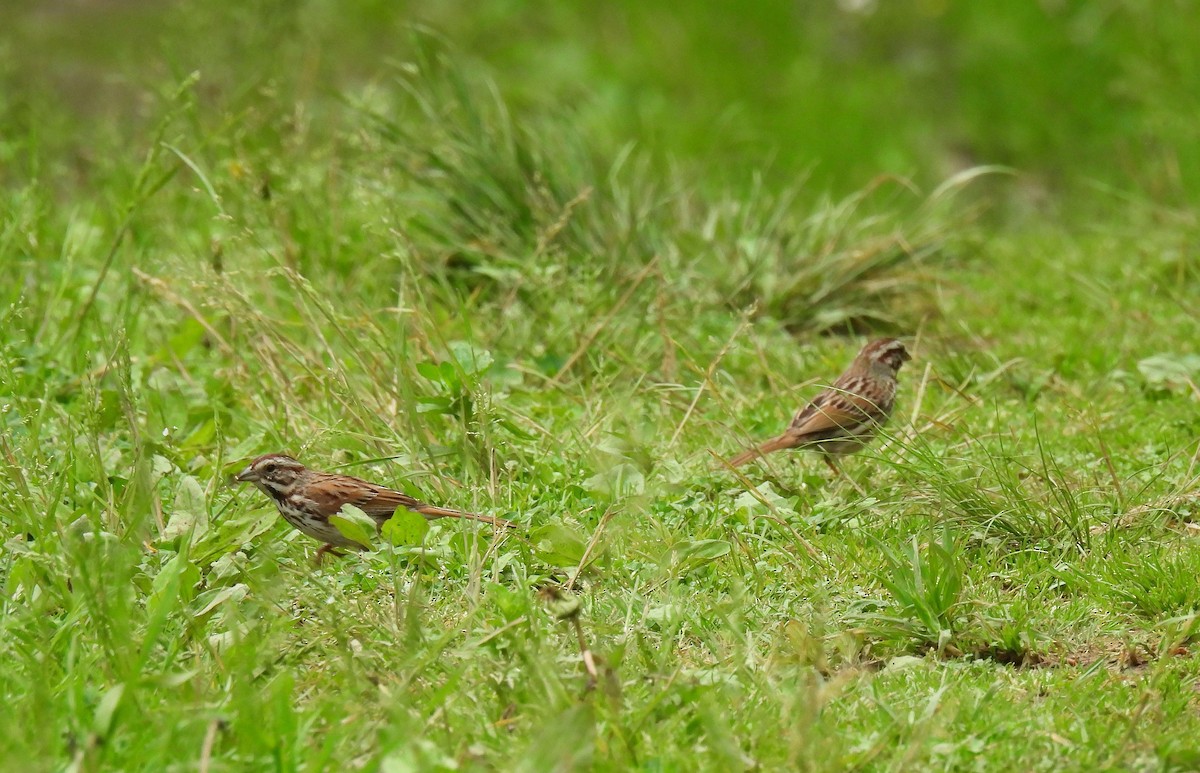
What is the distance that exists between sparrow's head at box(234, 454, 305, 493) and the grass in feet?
0.36

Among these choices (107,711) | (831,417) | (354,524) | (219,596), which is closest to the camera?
(107,711)

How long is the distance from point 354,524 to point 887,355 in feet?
7.86

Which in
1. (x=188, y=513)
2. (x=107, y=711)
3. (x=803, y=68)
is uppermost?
(x=107, y=711)

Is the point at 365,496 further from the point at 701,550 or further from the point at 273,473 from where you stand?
the point at 701,550

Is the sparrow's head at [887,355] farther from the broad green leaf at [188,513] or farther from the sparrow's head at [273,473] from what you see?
the broad green leaf at [188,513]

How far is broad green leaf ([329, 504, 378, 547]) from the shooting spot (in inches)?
174

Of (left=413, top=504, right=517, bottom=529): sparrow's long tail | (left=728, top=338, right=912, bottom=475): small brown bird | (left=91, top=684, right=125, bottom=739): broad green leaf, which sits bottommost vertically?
(left=413, top=504, right=517, bottom=529): sparrow's long tail

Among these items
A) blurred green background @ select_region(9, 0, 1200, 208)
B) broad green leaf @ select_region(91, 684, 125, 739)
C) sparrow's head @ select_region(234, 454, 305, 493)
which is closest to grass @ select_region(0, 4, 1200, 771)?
broad green leaf @ select_region(91, 684, 125, 739)

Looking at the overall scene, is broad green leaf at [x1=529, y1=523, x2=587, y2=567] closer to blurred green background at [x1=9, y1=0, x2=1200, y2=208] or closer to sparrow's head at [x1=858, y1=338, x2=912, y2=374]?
sparrow's head at [x1=858, y1=338, x2=912, y2=374]

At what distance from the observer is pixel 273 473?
4.78 metres

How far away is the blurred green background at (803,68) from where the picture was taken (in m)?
10.9

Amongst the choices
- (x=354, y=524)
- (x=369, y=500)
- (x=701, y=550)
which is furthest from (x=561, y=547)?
(x=369, y=500)

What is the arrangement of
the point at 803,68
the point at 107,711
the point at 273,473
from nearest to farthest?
the point at 107,711 → the point at 273,473 → the point at 803,68

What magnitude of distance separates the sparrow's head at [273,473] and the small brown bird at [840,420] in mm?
1442
